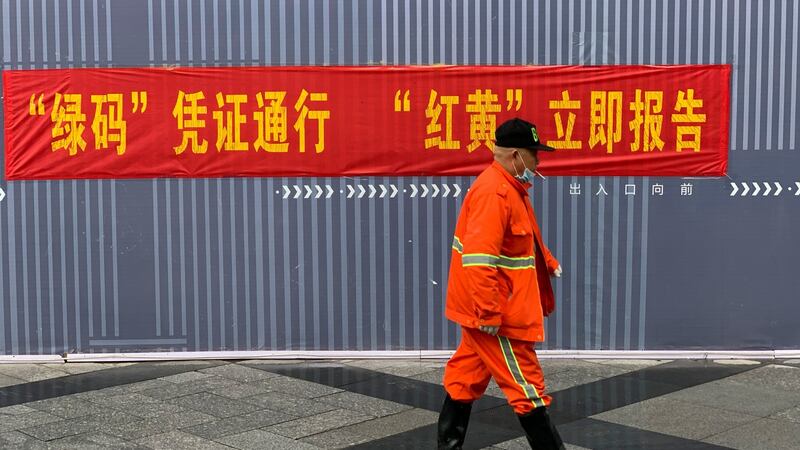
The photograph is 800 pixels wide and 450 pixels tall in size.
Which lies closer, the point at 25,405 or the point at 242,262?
the point at 25,405

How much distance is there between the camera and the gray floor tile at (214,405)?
6.78 m

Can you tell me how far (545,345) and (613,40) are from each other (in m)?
2.47

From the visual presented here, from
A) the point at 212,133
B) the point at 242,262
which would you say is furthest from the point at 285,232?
the point at 212,133

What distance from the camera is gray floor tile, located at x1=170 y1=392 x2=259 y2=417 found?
678 cm

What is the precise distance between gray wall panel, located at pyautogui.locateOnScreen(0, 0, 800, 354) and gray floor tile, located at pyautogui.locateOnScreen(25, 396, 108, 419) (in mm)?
1209

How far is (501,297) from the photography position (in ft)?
17.3

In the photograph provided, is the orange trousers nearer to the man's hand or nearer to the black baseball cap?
the man's hand

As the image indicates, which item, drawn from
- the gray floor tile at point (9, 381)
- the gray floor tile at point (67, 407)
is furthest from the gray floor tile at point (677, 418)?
the gray floor tile at point (9, 381)

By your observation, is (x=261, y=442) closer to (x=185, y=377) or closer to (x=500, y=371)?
(x=500, y=371)

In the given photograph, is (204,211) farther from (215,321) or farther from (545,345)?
(545,345)

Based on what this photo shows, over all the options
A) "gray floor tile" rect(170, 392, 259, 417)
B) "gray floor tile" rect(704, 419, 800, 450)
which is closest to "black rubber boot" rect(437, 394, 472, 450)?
"gray floor tile" rect(704, 419, 800, 450)

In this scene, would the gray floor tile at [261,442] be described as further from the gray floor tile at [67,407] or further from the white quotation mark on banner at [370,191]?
the white quotation mark on banner at [370,191]

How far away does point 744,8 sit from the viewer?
26.1ft

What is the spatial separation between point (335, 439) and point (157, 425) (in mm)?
1168
